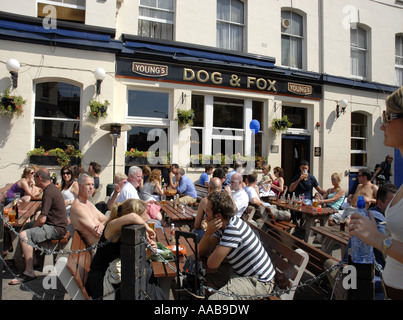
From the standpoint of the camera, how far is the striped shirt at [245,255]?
115 inches

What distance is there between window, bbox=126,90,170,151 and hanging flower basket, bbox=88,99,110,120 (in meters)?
1.02

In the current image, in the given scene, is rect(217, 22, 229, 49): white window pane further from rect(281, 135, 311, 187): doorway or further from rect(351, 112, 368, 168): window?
rect(351, 112, 368, 168): window

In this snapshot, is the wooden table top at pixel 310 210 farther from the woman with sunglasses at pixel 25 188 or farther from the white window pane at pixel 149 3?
the white window pane at pixel 149 3

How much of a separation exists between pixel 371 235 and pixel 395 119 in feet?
2.48

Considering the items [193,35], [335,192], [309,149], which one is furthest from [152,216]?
[309,149]

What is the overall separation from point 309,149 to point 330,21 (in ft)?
18.8

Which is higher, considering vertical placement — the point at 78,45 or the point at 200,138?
the point at 78,45

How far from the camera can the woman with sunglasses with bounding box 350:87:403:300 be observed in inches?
67.8

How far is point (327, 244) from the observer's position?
17.7ft

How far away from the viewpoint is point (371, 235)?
1.77 metres

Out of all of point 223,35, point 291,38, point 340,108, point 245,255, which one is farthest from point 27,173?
point 340,108

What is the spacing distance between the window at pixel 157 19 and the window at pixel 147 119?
7.03 ft

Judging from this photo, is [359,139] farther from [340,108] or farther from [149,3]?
[149,3]
